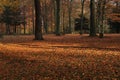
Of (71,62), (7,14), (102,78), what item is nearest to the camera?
(102,78)

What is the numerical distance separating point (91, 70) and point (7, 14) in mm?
54820

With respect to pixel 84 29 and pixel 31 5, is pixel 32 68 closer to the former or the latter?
pixel 84 29

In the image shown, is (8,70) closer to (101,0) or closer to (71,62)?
(71,62)

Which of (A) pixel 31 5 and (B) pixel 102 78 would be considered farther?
(A) pixel 31 5

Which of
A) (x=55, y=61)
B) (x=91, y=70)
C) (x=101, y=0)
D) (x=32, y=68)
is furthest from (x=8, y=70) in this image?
(x=101, y=0)

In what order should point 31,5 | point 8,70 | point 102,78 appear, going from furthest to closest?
point 31,5
point 8,70
point 102,78

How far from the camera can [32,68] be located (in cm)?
1184

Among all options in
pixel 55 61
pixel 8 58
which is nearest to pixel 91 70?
pixel 55 61

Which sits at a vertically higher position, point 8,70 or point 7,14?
point 7,14

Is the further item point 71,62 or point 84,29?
point 84,29

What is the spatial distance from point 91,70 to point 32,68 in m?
2.70

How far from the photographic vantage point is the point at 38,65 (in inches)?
486

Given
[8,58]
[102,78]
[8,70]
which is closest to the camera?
[102,78]

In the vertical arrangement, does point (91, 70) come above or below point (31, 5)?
below
